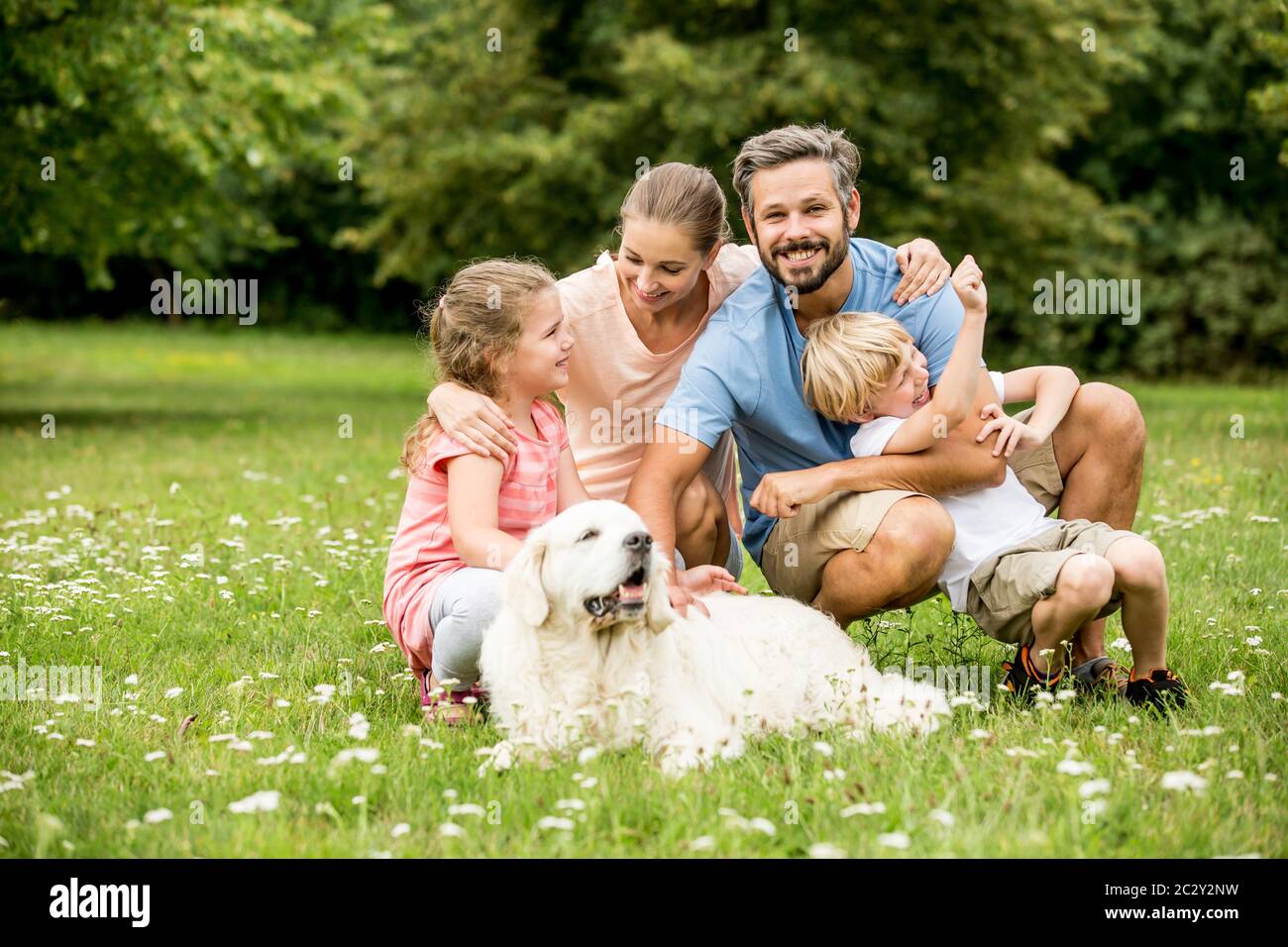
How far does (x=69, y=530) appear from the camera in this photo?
25.1 feet

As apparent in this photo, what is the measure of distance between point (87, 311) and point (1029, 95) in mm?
29506

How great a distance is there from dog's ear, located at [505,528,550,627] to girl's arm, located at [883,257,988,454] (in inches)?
57.9

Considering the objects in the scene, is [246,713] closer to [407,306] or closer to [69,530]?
[69,530]

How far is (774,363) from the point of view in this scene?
489cm

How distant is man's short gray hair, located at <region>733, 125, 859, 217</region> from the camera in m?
4.85

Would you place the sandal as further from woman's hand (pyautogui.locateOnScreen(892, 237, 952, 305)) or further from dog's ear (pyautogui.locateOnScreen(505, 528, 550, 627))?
woman's hand (pyautogui.locateOnScreen(892, 237, 952, 305))

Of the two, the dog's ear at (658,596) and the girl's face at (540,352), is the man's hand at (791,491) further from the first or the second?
the dog's ear at (658,596)

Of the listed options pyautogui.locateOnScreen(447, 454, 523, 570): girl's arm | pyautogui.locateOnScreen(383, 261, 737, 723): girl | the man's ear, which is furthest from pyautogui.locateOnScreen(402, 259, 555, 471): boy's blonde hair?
the man's ear

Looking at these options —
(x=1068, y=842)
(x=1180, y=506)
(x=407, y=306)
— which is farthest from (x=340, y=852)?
(x=407, y=306)

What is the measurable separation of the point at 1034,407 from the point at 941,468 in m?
0.53

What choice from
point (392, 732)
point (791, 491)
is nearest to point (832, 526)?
point (791, 491)

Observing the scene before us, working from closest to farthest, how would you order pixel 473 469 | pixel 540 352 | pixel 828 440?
pixel 473 469, pixel 540 352, pixel 828 440

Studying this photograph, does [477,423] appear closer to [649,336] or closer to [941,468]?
[649,336]

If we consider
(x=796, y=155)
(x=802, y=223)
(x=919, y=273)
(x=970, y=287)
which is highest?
(x=796, y=155)
